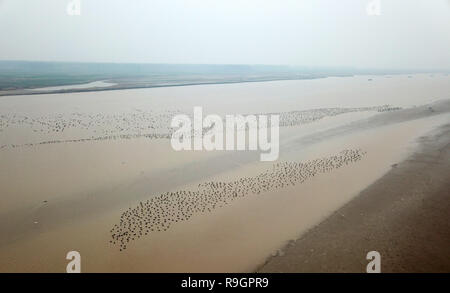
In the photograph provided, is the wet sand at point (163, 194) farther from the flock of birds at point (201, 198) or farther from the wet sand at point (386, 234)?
the wet sand at point (386, 234)

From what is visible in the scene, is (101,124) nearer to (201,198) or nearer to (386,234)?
(201,198)

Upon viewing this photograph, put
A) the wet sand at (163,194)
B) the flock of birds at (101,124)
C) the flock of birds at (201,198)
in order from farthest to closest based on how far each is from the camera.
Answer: the flock of birds at (101,124), the flock of birds at (201,198), the wet sand at (163,194)

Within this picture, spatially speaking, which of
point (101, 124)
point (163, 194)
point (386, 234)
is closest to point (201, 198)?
point (163, 194)

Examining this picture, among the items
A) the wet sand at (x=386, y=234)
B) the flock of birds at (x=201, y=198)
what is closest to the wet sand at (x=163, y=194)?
the flock of birds at (x=201, y=198)

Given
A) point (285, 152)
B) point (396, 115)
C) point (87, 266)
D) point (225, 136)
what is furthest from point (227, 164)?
point (396, 115)

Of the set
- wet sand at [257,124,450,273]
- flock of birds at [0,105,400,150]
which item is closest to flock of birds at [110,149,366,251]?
wet sand at [257,124,450,273]
